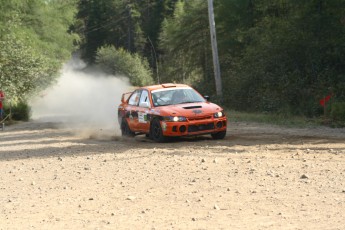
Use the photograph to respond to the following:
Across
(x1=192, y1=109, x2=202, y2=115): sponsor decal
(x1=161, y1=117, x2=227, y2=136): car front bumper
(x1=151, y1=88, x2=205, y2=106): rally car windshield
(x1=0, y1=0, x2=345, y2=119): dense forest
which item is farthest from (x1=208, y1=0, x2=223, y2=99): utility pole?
(x1=161, y1=117, x2=227, y2=136): car front bumper

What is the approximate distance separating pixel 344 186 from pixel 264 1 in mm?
27477

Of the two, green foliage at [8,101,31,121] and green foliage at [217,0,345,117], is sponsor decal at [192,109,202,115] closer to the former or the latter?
green foliage at [217,0,345,117]

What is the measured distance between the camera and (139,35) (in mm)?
93438

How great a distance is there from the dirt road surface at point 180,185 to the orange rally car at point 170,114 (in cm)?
36

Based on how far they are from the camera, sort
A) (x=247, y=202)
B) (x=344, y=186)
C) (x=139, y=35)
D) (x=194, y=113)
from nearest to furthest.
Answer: (x=247, y=202) < (x=344, y=186) < (x=194, y=113) < (x=139, y=35)

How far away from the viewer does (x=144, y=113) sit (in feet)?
54.6

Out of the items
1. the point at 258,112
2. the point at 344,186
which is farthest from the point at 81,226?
the point at 258,112

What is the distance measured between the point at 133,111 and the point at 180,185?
26.8ft

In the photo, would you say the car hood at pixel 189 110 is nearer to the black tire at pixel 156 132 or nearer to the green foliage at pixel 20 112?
the black tire at pixel 156 132

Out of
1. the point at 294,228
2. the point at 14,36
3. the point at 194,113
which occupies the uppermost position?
the point at 14,36

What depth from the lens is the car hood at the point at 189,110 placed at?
15570mm

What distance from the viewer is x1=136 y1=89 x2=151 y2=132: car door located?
16.5m

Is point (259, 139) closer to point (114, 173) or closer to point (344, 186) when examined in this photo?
point (114, 173)

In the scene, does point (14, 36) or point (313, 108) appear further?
point (14, 36)
